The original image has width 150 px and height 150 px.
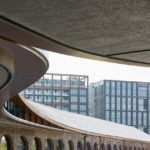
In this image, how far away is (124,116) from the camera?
135125 mm

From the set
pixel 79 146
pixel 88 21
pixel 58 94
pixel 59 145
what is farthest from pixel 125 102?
pixel 88 21

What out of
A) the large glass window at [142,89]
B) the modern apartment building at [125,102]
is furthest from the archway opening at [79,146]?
the large glass window at [142,89]

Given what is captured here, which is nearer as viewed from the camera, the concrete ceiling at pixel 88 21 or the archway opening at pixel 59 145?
the concrete ceiling at pixel 88 21

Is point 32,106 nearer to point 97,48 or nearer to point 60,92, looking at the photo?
point 97,48

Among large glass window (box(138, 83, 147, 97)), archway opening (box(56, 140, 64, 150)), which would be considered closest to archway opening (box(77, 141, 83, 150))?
archway opening (box(56, 140, 64, 150))

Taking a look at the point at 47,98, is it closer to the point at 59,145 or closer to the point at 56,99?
the point at 56,99

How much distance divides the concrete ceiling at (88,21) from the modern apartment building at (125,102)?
127 m

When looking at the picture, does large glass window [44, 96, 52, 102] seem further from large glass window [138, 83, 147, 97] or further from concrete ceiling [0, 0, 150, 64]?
concrete ceiling [0, 0, 150, 64]

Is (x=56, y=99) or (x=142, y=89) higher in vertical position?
(x=142, y=89)

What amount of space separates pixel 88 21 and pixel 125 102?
430 feet

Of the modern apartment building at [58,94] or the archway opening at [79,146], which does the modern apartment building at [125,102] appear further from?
the archway opening at [79,146]

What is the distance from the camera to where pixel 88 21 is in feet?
16.0

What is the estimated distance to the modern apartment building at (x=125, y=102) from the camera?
133 m

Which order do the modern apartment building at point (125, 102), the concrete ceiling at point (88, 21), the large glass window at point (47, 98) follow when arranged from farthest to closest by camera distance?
the modern apartment building at point (125, 102) → the large glass window at point (47, 98) → the concrete ceiling at point (88, 21)
